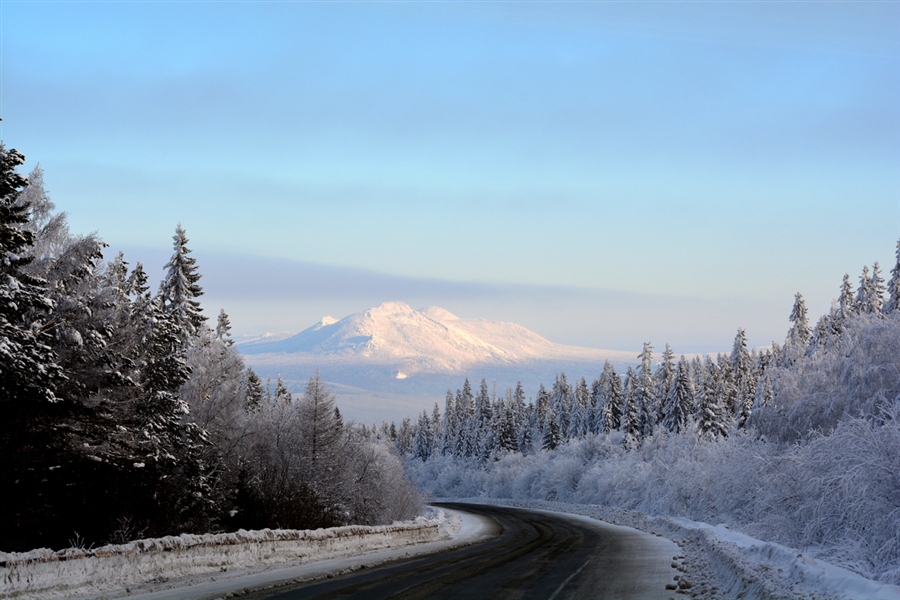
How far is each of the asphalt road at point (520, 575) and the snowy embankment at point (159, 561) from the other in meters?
2.70

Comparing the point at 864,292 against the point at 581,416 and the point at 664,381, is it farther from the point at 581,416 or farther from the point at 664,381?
the point at 581,416

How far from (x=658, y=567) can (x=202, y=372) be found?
27.9 metres

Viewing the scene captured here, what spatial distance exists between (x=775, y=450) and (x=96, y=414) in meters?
24.8

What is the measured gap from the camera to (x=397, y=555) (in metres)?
23.4

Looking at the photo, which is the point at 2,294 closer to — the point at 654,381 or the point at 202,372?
the point at 202,372

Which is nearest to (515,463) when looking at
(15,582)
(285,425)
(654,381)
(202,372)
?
(654,381)

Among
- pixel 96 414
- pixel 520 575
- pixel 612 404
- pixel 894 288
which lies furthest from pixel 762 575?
pixel 612 404

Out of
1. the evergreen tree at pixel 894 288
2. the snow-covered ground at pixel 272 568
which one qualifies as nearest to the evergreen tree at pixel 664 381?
the evergreen tree at pixel 894 288

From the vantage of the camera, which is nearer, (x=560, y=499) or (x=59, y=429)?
(x=59, y=429)

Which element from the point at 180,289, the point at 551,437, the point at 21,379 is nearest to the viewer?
the point at 21,379

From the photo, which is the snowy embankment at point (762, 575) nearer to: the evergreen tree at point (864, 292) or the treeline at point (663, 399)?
the treeline at point (663, 399)

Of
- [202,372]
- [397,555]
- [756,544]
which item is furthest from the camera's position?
[202,372]

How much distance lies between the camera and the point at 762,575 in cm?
1230

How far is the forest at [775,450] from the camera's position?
1648cm
